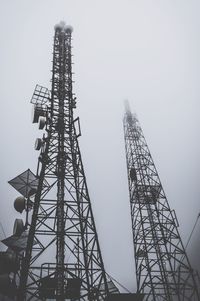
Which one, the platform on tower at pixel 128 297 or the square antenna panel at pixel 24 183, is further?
the square antenna panel at pixel 24 183

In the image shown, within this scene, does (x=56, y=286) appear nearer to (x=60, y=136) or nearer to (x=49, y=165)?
(x=49, y=165)

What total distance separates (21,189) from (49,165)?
4.81 meters

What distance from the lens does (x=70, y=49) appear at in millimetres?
19859

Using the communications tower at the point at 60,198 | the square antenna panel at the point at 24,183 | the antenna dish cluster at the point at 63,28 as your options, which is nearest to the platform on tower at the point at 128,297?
the communications tower at the point at 60,198

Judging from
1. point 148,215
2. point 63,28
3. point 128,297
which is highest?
point 63,28

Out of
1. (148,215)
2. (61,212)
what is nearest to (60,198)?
(61,212)

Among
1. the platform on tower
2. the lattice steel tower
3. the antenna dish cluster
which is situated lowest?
the platform on tower

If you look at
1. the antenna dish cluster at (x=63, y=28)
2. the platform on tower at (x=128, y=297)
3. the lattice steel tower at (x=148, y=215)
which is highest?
the antenna dish cluster at (x=63, y=28)

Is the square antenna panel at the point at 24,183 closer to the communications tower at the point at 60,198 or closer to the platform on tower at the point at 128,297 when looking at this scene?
the communications tower at the point at 60,198

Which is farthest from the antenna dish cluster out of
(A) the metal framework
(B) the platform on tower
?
(B) the platform on tower

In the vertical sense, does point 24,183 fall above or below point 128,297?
above

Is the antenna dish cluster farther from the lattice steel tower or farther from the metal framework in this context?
the lattice steel tower

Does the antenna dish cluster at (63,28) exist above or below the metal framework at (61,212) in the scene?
above

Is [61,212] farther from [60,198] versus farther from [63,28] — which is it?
[63,28]
